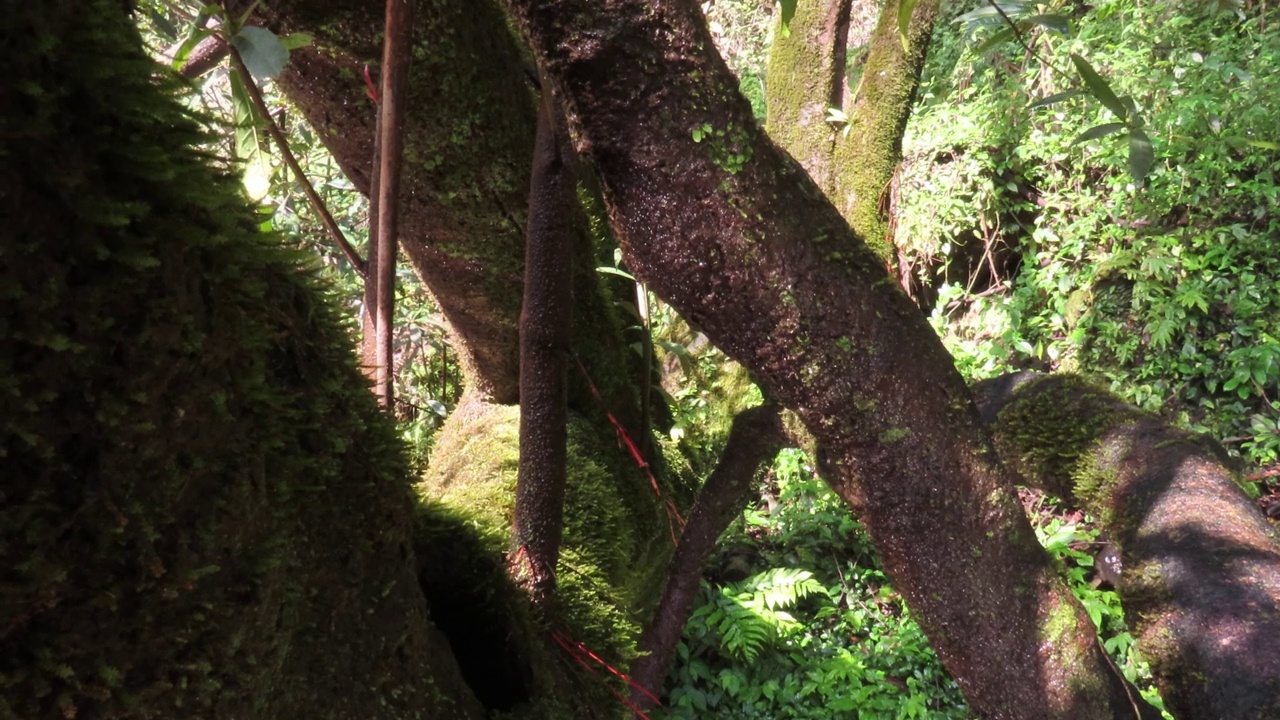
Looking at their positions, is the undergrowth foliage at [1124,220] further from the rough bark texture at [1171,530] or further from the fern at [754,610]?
the rough bark texture at [1171,530]

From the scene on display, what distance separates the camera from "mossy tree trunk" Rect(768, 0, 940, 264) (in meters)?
3.30

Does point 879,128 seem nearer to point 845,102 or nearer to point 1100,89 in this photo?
point 845,102

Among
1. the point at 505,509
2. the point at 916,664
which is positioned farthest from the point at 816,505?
the point at 505,509

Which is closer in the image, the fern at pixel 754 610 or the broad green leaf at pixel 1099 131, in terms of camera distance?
the broad green leaf at pixel 1099 131

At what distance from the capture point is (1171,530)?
5.45 ft

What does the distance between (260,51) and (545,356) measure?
0.85m

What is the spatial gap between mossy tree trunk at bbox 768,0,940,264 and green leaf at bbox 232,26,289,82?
2441mm

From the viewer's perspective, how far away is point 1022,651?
1.24 meters

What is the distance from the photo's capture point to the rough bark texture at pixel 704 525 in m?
1.99

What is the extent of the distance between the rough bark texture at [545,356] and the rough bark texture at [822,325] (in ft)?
1.88

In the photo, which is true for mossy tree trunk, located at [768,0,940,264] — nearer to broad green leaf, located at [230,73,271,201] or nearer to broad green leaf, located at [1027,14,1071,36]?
broad green leaf, located at [1027,14,1071,36]

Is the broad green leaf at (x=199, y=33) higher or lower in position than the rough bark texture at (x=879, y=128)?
lower

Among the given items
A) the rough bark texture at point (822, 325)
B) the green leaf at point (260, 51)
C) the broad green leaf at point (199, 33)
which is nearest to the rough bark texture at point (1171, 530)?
the rough bark texture at point (822, 325)

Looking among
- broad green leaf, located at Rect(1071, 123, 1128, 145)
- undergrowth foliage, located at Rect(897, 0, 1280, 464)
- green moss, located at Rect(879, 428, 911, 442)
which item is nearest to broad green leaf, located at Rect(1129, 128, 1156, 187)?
broad green leaf, located at Rect(1071, 123, 1128, 145)
